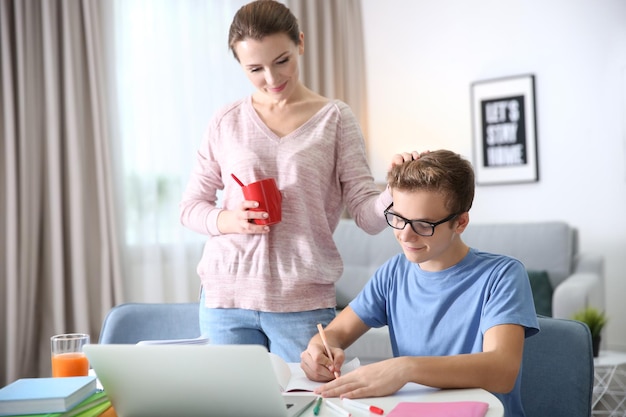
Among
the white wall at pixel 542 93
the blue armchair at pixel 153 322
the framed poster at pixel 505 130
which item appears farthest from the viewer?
the framed poster at pixel 505 130

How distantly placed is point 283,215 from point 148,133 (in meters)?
2.50

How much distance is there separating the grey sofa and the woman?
1.82m

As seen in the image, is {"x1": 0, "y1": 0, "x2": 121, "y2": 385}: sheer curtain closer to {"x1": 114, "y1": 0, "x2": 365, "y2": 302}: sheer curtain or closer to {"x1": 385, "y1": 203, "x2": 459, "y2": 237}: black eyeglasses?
{"x1": 114, "y1": 0, "x2": 365, "y2": 302}: sheer curtain

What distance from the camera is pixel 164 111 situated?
399 centimetres

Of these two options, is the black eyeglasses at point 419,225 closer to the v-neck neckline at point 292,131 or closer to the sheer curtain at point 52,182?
the v-neck neckline at point 292,131

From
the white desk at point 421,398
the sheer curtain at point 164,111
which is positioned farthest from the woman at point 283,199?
the sheer curtain at point 164,111

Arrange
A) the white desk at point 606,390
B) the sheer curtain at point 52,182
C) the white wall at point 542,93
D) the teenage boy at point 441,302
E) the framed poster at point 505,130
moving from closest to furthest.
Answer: the teenage boy at point 441,302, the white desk at point 606,390, the sheer curtain at point 52,182, the white wall at point 542,93, the framed poster at point 505,130

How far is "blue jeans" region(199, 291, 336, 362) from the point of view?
5.01 feet

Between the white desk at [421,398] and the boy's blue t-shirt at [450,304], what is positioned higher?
the boy's blue t-shirt at [450,304]

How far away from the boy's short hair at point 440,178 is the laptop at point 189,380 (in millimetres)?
534

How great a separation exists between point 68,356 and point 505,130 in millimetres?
3695

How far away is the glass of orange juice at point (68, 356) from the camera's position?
1.28 metres

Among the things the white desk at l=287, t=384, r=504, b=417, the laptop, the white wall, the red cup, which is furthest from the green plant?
the laptop

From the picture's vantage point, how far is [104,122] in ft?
12.0
